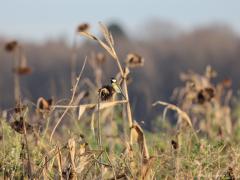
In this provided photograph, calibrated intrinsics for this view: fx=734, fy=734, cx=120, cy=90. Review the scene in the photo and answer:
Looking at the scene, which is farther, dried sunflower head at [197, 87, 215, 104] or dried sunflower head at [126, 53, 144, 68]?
dried sunflower head at [197, 87, 215, 104]

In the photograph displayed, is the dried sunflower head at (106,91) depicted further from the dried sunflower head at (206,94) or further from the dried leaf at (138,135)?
the dried sunflower head at (206,94)

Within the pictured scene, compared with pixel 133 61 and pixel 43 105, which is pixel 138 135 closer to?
pixel 43 105

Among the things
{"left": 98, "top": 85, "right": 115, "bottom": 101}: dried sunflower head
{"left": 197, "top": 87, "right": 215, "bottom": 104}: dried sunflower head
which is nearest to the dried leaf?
{"left": 98, "top": 85, "right": 115, "bottom": 101}: dried sunflower head

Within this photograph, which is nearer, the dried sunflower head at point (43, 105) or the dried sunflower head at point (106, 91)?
the dried sunflower head at point (106, 91)

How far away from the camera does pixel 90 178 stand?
231cm

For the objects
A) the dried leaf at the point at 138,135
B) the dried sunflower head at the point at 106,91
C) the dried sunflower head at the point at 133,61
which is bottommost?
the dried leaf at the point at 138,135

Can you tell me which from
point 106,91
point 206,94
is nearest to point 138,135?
point 106,91

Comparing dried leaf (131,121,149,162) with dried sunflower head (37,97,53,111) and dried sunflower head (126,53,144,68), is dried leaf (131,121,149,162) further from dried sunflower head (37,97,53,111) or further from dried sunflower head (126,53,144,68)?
dried sunflower head (126,53,144,68)

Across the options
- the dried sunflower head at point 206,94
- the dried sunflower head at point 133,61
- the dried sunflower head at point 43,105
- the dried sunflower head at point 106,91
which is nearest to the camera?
the dried sunflower head at point 106,91

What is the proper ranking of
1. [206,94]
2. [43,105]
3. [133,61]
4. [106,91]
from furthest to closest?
1. [206,94]
2. [133,61]
3. [43,105]
4. [106,91]

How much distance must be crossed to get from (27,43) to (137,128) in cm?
2216

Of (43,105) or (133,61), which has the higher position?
(133,61)

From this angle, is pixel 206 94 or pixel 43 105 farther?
pixel 206 94

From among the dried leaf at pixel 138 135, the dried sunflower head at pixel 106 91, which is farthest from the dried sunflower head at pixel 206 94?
the dried sunflower head at pixel 106 91
